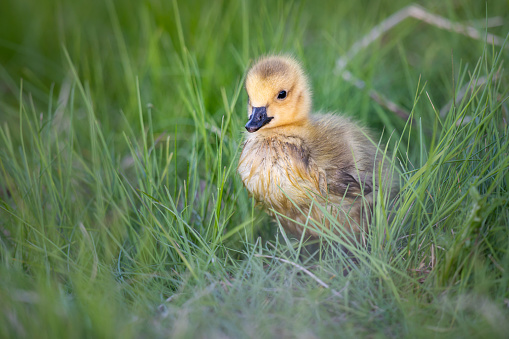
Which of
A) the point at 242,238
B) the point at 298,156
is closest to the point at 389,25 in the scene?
the point at 298,156

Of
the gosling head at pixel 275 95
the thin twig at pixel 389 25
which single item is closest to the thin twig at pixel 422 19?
the thin twig at pixel 389 25

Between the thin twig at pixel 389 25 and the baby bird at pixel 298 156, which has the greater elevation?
the thin twig at pixel 389 25

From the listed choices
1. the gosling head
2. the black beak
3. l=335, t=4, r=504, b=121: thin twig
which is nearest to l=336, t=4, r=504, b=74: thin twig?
l=335, t=4, r=504, b=121: thin twig

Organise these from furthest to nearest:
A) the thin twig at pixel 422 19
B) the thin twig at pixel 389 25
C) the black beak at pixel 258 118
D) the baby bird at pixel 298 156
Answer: the thin twig at pixel 422 19, the thin twig at pixel 389 25, the black beak at pixel 258 118, the baby bird at pixel 298 156

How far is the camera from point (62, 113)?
115 inches

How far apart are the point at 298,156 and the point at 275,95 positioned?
0.35m

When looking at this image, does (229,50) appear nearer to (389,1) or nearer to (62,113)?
(62,113)

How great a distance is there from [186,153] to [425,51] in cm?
203

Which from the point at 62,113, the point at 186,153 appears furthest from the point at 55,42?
the point at 186,153

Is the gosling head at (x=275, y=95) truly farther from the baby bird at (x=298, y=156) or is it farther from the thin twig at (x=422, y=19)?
the thin twig at (x=422, y=19)

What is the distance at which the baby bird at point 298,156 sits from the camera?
192 centimetres

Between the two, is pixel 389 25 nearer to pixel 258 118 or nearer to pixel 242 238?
pixel 258 118

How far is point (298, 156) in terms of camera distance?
1.92 metres

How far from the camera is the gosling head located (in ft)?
6.79
